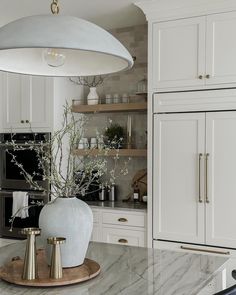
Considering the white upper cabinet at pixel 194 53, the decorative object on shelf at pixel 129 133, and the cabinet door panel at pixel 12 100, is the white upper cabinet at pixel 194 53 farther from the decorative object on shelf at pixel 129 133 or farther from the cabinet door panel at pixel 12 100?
the cabinet door panel at pixel 12 100

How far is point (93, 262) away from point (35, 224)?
232 centimetres

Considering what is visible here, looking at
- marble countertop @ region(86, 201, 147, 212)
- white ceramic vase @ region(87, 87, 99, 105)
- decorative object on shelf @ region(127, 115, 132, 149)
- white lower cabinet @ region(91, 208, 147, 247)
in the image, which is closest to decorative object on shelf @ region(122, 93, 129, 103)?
decorative object on shelf @ region(127, 115, 132, 149)

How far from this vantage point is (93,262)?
1.90 metres

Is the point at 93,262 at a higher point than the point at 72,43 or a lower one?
lower

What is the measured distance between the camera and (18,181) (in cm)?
425

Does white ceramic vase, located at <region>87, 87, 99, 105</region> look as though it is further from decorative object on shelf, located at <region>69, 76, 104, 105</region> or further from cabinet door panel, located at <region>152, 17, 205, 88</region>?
cabinet door panel, located at <region>152, 17, 205, 88</region>

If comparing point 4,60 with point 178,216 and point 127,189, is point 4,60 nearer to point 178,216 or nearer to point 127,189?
point 178,216

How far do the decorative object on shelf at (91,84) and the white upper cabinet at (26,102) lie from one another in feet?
1.29

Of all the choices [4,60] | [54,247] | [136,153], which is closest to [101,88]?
[136,153]

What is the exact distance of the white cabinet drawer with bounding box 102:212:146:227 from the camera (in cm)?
360

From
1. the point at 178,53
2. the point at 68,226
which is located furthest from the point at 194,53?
the point at 68,226

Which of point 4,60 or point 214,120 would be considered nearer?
point 4,60

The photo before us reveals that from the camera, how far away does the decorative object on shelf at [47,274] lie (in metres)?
1.59

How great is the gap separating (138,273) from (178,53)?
2.21 m
